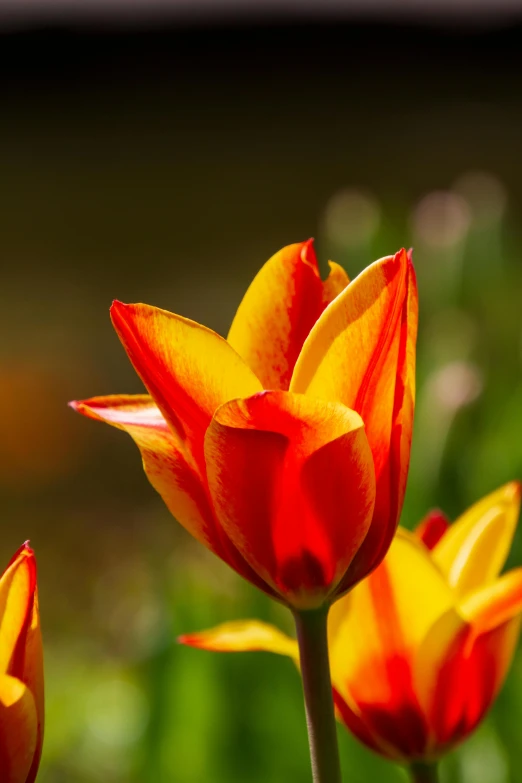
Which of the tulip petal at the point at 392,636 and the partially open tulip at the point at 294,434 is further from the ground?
Result: the partially open tulip at the point at 294,434

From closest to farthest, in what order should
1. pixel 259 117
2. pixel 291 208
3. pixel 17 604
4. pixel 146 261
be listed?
pixel 17 604, pixel 146 261, pixel 291 208, pixel 259 117

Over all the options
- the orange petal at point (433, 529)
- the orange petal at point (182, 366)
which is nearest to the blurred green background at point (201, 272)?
the orange petal at point (433, 529)

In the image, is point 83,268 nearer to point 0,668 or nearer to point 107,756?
point 107,756

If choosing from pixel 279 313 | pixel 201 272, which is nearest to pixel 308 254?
pixel 279 313

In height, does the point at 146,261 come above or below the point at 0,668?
above

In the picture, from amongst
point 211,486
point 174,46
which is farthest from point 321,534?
point 174,46

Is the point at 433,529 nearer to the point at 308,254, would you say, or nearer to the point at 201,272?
the point at 308,254

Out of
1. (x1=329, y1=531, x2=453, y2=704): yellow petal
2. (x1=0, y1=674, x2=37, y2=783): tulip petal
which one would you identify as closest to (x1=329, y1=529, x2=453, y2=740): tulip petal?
(x1=329, y1=531, x2=453, y2=704): yellow petal

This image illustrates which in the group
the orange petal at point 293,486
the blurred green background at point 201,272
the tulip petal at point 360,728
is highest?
the blurred green background at point 201,272

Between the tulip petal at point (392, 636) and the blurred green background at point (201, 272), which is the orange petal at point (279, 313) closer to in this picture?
the tulip petal at point (392, 636)
